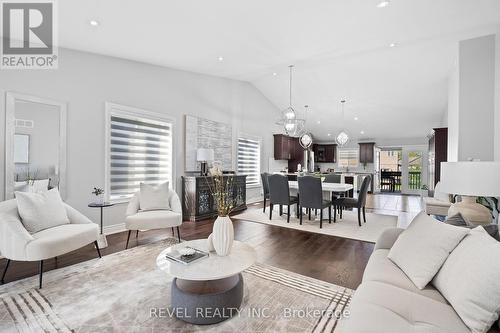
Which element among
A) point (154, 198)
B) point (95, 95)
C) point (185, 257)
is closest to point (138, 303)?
point (185, 257)

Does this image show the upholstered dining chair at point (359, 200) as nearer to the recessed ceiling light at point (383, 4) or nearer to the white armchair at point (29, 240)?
the recessed ceiling light at point (383, 4)

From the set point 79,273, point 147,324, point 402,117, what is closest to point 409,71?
point 402,117

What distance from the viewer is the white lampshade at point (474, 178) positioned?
1.99 m

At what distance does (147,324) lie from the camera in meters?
1.75

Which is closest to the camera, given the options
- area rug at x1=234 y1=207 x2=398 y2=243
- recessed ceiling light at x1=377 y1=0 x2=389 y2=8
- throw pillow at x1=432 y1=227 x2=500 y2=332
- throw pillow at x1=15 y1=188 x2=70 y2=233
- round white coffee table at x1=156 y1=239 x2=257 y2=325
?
throw pillow at x1=432 y1=227 x2=500 y2=332

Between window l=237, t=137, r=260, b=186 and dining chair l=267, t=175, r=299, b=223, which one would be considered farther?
window l=237, t=137, r=260, b=186

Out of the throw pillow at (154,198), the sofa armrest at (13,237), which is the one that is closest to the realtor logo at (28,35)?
the sofa armrest at (13,237)

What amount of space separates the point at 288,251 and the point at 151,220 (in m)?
1.89

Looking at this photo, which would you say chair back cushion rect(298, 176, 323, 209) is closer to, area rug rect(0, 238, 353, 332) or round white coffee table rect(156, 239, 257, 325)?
area rug rect(0, 238, 353, 332)

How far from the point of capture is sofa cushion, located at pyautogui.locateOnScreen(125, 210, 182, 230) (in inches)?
128

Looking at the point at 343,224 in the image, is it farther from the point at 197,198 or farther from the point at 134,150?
the point at 134,150

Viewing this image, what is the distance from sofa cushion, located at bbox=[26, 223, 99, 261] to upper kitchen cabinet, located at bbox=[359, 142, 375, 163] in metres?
10.2

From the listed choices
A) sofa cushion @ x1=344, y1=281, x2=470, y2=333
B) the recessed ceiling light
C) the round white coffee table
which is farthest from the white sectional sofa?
the recessed ceiling light

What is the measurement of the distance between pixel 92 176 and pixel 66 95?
122cm
